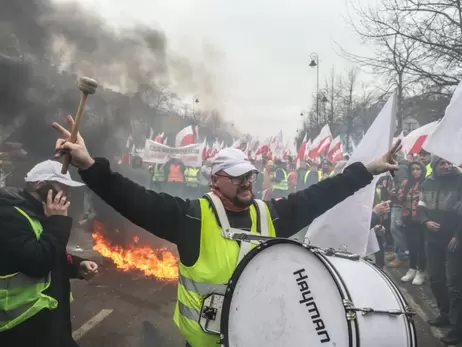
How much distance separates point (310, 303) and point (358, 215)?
128 cm

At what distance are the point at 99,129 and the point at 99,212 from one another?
3.01 metres

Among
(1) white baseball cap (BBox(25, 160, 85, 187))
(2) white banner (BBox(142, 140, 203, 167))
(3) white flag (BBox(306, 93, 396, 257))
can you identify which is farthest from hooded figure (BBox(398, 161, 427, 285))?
(2) white banner (BBox(142, 140, 203, 167))

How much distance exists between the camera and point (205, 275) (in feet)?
8.55

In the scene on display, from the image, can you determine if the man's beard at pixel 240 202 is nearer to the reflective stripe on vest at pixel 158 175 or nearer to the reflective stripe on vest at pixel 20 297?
the reflective stripe on vest at pixel 20 297

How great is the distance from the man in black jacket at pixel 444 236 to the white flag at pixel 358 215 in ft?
7.95

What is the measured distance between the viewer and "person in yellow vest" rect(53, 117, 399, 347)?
2557 millimetres

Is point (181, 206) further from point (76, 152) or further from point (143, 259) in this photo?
point (143, 259)

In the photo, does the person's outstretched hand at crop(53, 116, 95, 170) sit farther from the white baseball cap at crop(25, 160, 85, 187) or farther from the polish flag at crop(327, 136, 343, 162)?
the polish flag at crop(327, 136, 343, 162)

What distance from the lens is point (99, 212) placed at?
39.0 feet

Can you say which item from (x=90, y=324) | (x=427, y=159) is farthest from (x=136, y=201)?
(x=427, y=159)

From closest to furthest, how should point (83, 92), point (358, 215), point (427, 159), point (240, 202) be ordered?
1. point (83, 92)
2. point (240, 202)
3. point (358, 215)
4. point (427, 159)

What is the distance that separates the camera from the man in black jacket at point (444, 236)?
5246mm

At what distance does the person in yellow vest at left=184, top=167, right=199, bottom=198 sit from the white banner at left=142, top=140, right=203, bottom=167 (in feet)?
0.81

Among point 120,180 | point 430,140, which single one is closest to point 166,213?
point 120,180
